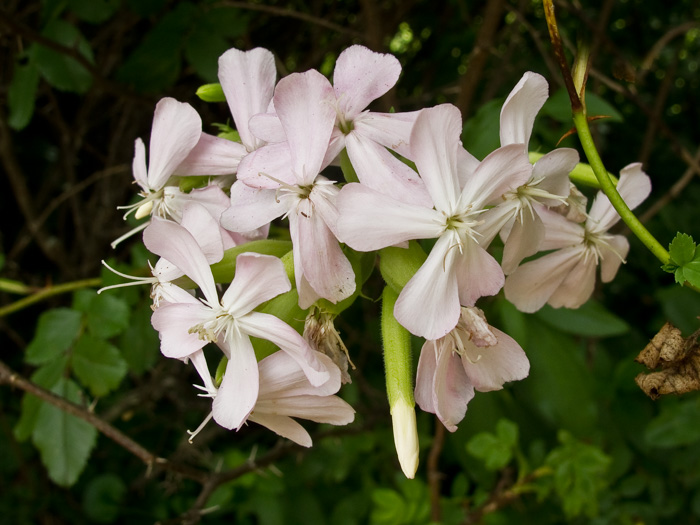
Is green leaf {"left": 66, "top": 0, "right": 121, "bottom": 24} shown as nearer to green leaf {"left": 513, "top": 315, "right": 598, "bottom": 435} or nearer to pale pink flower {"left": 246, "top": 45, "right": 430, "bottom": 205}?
pale pink flower {"left": 246, "top": 45, "right": 430, "bottom": 205}

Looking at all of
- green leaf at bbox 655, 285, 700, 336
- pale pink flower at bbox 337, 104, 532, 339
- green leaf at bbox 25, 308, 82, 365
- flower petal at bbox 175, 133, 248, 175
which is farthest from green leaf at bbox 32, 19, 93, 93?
green leaf at bbox 655, 285, 700, 336

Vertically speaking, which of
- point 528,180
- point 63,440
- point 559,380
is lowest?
point 63,440

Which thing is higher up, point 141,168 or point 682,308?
point 141,168

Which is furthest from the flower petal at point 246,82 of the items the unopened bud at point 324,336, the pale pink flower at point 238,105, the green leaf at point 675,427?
the green leaf at point 675,427

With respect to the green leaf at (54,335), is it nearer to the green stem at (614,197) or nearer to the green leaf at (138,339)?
the green leaf at (138,339)

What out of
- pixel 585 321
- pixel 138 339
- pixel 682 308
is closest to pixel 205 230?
pixel 138 339

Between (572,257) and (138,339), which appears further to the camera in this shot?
(138,339)

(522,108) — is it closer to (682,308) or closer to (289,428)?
(289,428)

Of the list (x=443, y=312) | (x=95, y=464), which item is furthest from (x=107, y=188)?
(x=443, y=312)

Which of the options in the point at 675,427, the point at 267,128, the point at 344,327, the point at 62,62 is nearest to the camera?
the point at 267,128
